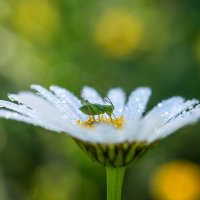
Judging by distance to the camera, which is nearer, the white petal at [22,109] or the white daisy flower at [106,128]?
the white daisy flower at [106,128]

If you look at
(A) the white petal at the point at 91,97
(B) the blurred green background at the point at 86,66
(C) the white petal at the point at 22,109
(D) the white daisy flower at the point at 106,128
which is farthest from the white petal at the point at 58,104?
(B) the blurred green background at the point at 86,66

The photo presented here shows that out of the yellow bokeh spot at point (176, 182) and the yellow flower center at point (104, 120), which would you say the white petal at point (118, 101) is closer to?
the yellow flower center at point (104, 120)

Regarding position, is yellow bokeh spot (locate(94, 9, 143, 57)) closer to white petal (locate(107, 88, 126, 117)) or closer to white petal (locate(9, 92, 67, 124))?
white petal (locate(107, 88, 126, 117))

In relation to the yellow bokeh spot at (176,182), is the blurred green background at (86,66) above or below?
above

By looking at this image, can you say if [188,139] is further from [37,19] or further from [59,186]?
[37,19]

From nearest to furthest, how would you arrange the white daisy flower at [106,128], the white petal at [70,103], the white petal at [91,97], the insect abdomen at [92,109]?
the white daisy flower at [106,128] → the insect abdomen at [92,109] → the white petal at [70,103] → the white petal at [91,97]

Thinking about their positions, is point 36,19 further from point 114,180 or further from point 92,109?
point 114,180

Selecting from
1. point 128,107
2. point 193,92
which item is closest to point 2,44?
point 193,92
